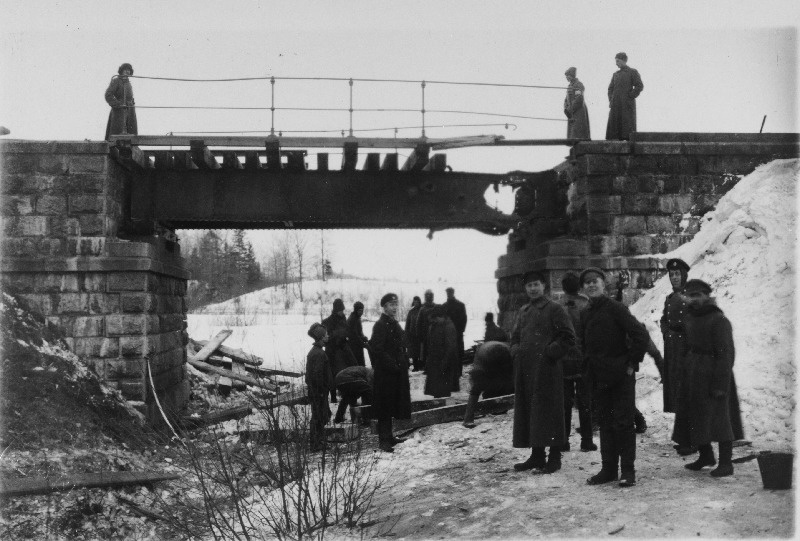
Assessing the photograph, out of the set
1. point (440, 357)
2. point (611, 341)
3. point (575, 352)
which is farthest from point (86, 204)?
point (611, 341)

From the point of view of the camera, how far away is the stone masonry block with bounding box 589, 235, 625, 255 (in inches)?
465

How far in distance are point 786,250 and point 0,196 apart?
37.6ft

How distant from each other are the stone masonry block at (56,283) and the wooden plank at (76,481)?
3864 mm

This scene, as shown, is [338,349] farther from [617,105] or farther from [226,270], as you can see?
[226,270]

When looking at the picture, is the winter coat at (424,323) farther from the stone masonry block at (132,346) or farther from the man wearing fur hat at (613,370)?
the man wearing fur hat at (613,370)

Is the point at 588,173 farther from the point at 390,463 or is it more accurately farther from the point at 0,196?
the point at 0,196

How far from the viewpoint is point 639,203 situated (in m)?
11.9

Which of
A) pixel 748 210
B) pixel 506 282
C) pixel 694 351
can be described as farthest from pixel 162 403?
pixel 748 210

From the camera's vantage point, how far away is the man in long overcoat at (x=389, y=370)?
29.8 ft

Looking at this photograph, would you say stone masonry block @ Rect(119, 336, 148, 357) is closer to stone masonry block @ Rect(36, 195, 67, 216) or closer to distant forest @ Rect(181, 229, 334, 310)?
stone masonry block @ Rect(36, 195, 67, 216)

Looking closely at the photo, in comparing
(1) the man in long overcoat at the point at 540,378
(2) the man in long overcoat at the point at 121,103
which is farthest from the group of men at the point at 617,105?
(2) the man in long overcoat at the point at 121,103

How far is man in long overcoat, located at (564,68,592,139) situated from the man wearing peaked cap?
4.78m

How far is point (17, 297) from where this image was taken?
11102 mm

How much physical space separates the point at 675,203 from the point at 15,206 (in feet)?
34.7
